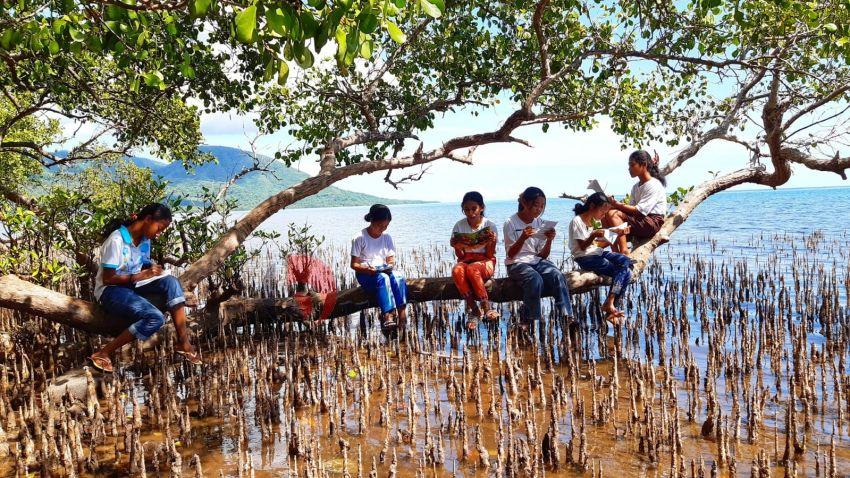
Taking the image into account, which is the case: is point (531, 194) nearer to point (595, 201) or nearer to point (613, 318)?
point (595, 201)

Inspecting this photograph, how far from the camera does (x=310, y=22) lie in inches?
81.6

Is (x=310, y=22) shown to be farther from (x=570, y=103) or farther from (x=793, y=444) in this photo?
(x=570, y=103)

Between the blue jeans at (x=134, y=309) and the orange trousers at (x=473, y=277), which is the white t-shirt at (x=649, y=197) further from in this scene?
the blue jeans at (x=134, y=309)

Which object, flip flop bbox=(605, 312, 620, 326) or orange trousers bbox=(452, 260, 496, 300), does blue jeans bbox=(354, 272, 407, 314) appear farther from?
flip flop bbox=(605, 312, 620, 326)

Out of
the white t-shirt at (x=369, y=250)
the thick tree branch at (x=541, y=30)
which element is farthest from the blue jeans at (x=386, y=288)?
the thick tree branch at (x=541, y=30)

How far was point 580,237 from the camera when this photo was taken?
6266 millimetres

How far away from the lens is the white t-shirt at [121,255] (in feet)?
15.0

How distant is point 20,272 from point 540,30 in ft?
18.0

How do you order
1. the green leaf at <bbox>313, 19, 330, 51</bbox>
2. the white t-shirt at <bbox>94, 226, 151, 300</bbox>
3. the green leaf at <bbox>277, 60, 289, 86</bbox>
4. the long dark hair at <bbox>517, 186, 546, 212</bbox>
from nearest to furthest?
the green leaf at <bbox>313, 19, 330, 51</bbox>
the green leaf at <bbox>277, 60, 289, 86</bbox>
the white t-shirt at <bbox>94, 226, 151, 300</bbox>
the long dark hair at <bbox>517, 186, 546, 212</bbox>

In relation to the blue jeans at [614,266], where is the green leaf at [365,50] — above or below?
above

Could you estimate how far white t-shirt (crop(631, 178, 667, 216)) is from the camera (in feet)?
22.1

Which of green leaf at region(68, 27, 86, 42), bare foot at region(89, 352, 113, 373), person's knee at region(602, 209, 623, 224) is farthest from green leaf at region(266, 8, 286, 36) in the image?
person's knee at region(602, 209, 623, 224)

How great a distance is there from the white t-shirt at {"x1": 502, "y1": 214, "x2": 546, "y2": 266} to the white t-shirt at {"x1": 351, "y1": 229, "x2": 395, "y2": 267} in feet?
4.13

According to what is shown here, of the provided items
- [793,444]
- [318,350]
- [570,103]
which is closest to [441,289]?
[318,350]
